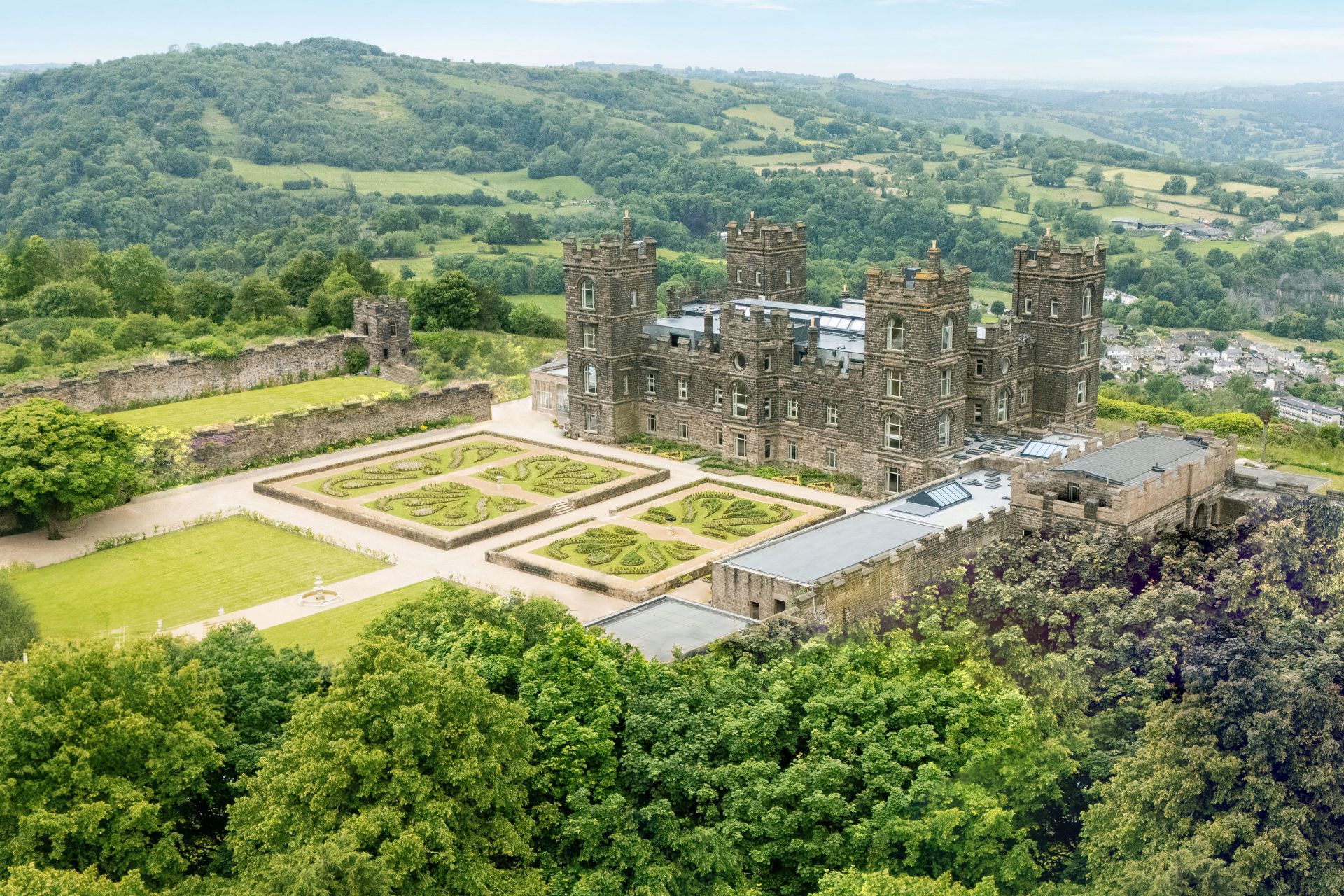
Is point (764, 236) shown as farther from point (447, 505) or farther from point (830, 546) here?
point (830, 546)

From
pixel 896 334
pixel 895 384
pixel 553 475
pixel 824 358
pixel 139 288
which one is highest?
pixel 896 334

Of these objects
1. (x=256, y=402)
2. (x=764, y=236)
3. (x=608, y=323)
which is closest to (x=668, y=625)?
(x=608, y=323)

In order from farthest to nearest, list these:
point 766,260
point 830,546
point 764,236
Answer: point 766,260
point 764,236
point 830,546

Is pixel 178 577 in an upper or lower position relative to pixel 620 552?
lower

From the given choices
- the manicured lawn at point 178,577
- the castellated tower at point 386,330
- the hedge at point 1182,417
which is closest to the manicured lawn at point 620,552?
the manicured lawn at point 178,577

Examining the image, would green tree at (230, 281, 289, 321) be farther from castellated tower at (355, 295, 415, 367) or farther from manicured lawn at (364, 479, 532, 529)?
manicured lawn at (364, 479, 532, 529)

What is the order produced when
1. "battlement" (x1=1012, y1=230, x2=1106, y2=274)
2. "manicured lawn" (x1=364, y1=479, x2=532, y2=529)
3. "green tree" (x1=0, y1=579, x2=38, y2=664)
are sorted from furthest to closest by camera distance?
1. "battlement" (x1=1012, y1=230, x2=1106, y2=274)
2. "manicured lawn" (x1=364, y1=479, x2=532, y2=529)
3. "green tree" (x1=0, y1=579, x2=38, y2=664)

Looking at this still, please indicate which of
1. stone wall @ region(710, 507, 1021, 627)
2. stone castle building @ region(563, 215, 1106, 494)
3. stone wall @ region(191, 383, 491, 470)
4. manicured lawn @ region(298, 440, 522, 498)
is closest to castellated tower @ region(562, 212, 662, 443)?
stone castle building @ region(563, 215, 1106, 494)
